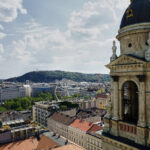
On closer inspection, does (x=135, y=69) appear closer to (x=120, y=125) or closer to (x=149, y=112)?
(x=149, y=112)

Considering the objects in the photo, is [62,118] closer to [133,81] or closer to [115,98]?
[115,98]

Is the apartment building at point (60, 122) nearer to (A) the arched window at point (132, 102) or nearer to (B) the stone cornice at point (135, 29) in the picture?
(A) the arched window at point (132, 102)

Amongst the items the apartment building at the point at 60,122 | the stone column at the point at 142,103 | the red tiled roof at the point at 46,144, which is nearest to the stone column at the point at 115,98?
the stone column at the point at 142,103

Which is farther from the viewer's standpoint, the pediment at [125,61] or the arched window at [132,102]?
the arched window at [132,102]

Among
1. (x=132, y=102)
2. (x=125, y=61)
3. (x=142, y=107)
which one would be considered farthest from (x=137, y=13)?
(x=132, y=102)

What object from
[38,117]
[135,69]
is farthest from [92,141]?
[38,117]

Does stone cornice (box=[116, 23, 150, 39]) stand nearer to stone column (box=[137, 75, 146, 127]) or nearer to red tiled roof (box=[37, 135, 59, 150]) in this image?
stone column (box=[137, 75, 146, 127])
